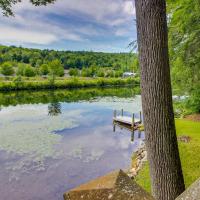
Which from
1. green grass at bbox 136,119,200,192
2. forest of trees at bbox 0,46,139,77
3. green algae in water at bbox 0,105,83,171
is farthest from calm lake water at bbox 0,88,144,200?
forest of trees at bbox 0,46,139,77

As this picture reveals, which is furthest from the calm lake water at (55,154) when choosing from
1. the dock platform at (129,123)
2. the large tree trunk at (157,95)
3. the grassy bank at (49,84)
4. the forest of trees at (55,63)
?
the forest of trees at (55,63)

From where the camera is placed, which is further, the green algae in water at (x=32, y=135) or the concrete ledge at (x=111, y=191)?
the green algae in water at (x=32, y=135)

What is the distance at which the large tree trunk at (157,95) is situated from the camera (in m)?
3.11

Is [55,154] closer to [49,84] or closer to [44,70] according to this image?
[49,84]

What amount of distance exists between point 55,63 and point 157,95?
66.5 m

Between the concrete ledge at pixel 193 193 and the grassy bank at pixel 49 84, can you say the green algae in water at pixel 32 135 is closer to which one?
the concrete ledge at pixel 193 193

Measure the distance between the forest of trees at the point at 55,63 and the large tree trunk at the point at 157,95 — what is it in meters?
65.3

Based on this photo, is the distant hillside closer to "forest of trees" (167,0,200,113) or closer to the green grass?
the green grass

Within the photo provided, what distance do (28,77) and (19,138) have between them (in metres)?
51.9

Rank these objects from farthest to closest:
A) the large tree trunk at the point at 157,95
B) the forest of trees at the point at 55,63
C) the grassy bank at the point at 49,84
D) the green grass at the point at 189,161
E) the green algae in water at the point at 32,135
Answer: the forest of trees at the point at 55,63
the grassy bank at the point at 49,84
the green algae in water at the point at 32,135
the green grass at the point at 189,161
the large tree trunk at the point at 157,95

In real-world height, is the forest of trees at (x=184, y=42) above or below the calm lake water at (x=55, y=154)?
above

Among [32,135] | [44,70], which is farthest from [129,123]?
[44,70]

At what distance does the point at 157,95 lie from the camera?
315cm

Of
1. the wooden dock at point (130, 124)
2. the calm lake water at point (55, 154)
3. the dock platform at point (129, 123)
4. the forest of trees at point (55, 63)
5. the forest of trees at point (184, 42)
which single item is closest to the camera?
the forest of trees at point (184, 42)
